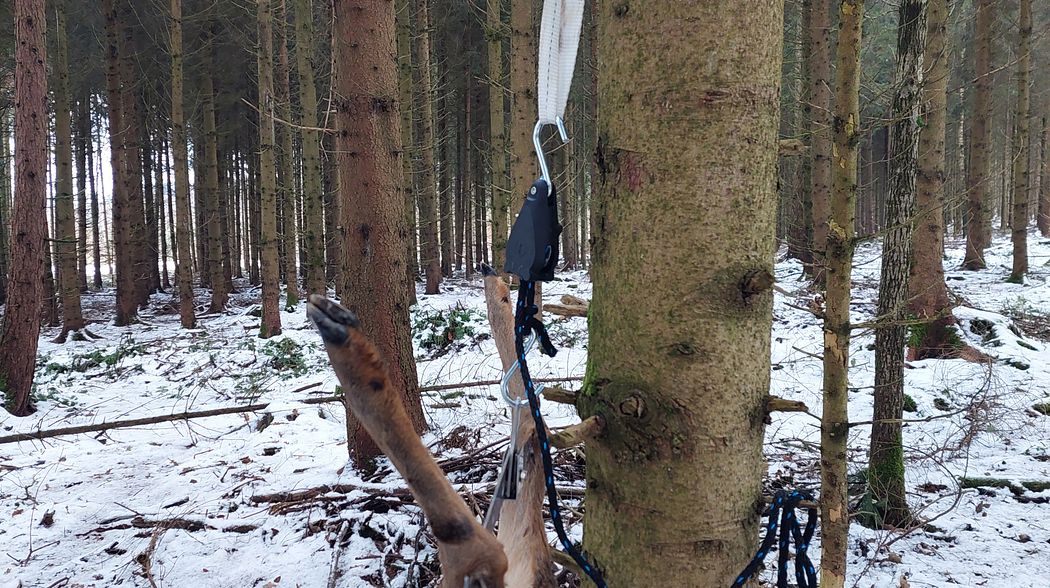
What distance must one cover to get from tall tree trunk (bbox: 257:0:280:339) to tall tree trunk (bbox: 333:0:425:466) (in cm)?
655

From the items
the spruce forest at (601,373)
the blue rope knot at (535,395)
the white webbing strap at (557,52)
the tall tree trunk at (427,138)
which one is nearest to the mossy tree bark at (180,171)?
the spruce forest at (601,373)

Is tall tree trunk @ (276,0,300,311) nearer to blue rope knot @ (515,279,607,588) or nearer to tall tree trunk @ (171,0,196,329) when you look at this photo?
tall tree trunk @ (171,0,196,329)

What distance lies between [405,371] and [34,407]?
16.7 feet

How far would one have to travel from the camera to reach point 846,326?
179 centimetres

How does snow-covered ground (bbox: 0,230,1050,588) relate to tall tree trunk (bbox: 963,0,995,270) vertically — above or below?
below

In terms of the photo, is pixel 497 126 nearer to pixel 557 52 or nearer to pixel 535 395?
pixel 557 52

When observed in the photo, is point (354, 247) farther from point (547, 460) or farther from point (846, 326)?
point (547, 460)

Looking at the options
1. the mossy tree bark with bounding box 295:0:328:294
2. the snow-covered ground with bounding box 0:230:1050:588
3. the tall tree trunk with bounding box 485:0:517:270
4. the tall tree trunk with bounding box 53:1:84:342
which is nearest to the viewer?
the snow-covered ground with bounding box 0:230:1050:588

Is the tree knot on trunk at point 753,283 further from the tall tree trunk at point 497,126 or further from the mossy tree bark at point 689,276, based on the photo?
the tall tree trunk at point 497,126

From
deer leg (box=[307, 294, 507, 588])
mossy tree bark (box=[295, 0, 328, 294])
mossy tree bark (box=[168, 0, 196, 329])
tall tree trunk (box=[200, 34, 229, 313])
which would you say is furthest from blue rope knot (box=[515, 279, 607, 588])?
tall tree trunk (box=[200, 34, 229, 313])

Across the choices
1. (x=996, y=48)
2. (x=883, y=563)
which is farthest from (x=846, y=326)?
(x=996, y=48)

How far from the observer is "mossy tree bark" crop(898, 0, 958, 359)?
195 inches

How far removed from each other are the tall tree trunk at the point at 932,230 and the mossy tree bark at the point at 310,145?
976cm

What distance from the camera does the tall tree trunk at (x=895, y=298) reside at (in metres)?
3.23
